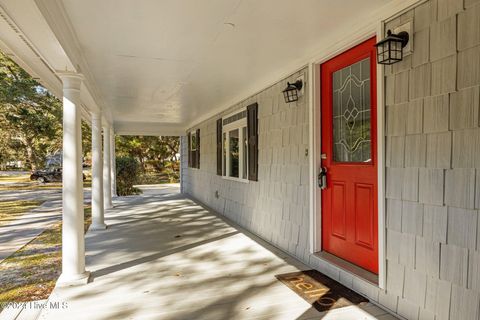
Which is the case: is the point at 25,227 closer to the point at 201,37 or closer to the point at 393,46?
the point at 201,37

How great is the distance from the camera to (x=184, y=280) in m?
3.27

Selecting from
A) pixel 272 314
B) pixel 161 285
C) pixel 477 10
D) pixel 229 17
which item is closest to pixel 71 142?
pixel 161 285

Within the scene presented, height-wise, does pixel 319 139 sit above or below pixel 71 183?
above

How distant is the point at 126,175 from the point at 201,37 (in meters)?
9.63

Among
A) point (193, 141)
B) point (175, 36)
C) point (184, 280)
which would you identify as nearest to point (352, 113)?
point (175, 36)

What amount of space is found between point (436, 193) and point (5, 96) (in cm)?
1279

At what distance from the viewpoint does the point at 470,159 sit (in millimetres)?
1950

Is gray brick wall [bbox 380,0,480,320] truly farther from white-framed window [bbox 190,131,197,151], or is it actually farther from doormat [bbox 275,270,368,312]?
white-framed window [bbox 190,131,197,151]

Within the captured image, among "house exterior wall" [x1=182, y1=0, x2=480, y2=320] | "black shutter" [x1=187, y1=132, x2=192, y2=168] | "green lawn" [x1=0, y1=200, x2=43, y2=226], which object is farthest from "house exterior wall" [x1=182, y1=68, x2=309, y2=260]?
"green lawn" [x1=0, y1=200, x2=43, y2=226]

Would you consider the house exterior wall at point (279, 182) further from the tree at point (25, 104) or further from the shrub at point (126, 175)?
the tree at point (25, 104)

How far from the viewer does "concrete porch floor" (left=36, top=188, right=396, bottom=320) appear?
2580mm

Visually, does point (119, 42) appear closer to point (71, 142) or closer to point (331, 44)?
point (71, 142)

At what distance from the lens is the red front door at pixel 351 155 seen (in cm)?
290

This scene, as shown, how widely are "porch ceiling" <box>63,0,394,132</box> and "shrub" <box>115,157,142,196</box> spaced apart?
23.0 feet
